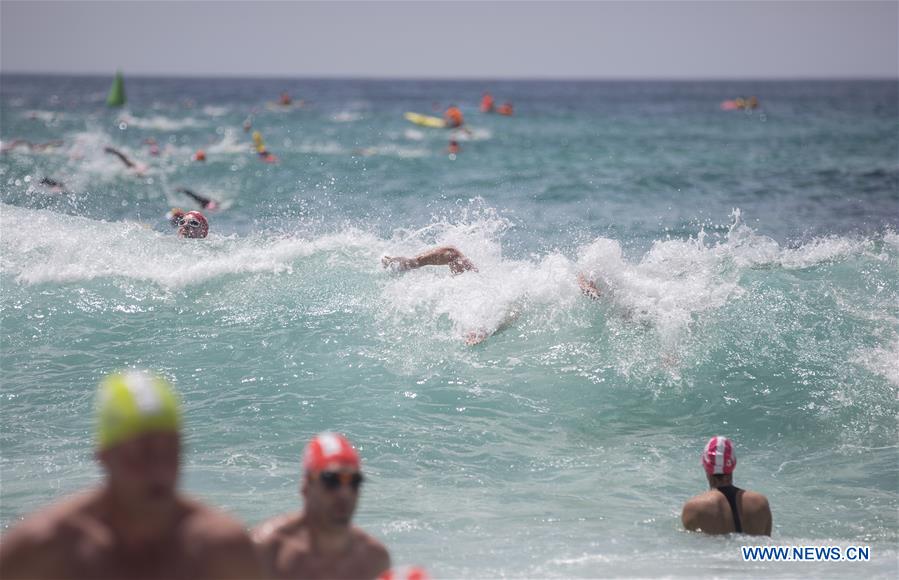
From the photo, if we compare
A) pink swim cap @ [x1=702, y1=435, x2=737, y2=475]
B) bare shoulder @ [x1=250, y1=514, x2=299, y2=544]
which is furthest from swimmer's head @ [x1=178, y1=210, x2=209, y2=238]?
bare shoulder @ [x1=250, y1=514, x2=299, y2=544]

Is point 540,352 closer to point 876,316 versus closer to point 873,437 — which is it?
point 873,437

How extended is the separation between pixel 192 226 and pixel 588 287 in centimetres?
557

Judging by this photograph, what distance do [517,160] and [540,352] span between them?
20040 millimetres

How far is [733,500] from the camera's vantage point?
6164 millimetres

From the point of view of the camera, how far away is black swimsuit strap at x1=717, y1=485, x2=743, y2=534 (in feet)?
19.9

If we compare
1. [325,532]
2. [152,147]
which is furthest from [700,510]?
[152,147]

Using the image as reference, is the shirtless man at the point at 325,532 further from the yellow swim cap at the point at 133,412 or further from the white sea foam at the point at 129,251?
the white sea foam at the point at 129,251

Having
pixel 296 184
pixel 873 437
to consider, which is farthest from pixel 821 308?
pixel 296 184

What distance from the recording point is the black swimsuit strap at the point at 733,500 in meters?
6.07

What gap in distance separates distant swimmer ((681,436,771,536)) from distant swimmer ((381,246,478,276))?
4.56 metres

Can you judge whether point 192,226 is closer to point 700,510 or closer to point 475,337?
point 475,337

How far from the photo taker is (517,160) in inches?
1142

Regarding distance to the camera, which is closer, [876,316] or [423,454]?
[423,454]

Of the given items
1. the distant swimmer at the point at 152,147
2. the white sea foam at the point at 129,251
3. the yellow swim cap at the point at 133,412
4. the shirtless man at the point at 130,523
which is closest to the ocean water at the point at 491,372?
the white sea foam at the point at 129,251
